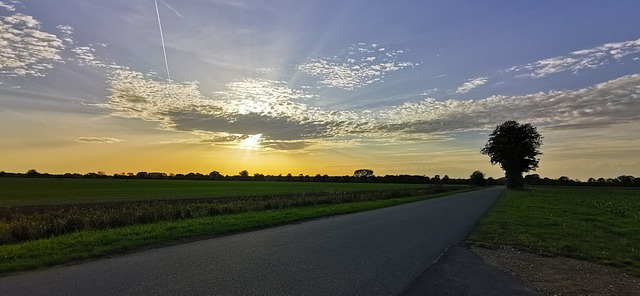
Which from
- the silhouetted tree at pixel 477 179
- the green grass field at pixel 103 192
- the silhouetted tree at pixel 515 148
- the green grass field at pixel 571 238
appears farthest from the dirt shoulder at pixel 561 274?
the silhouetted tree at pixel 477 179

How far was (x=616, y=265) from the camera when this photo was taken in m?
10.5

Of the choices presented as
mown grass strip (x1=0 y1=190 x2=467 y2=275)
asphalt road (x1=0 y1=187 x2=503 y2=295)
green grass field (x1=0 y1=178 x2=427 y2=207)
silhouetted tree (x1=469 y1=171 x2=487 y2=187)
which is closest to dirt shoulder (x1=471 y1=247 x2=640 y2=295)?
asphalt road (x1=0 y1=187 x2=503 y2=295)

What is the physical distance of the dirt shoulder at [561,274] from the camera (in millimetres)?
8062

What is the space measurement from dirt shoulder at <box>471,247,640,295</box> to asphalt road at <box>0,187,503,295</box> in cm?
175

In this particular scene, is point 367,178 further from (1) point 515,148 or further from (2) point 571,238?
(2) point 571,238

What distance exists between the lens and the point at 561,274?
935 centimetres

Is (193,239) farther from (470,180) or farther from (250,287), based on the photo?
(470,180)

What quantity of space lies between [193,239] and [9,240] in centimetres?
573

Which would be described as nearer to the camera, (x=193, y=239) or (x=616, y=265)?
(x=616, y=265)

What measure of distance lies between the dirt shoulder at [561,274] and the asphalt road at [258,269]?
5.73 feet

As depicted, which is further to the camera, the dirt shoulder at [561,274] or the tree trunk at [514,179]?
the tree trunk at [514,179]

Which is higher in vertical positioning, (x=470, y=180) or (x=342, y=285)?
(x=470, y=180)

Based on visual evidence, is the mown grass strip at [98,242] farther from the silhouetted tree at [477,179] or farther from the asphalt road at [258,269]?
the silhouetted tree at [477,179]

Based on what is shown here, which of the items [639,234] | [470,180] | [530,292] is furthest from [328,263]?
[470,180]
